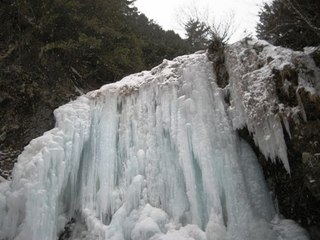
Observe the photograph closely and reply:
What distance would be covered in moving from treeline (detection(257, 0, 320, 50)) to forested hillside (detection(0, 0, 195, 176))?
4.14m

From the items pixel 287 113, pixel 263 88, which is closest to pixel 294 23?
pixel 263 88

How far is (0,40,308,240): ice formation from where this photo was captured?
5.27 m

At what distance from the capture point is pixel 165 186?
19.0 ft

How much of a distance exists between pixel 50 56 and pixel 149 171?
4.75m

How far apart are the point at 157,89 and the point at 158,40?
8.95 m

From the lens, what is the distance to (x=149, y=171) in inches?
236

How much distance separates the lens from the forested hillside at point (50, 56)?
7.88 metres

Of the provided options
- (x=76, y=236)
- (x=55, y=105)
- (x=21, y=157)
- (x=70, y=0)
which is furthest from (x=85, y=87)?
(x=76, y=236)

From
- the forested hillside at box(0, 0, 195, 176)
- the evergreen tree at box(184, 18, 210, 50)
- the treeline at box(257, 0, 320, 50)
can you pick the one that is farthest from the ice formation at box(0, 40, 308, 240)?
the evergreen tree at box(184, 18, 210, 50)

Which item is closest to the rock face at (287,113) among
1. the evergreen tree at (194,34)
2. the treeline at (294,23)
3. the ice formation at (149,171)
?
the ice formation at (149,171)

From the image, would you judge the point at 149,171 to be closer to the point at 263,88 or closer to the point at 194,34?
the point at 263,88

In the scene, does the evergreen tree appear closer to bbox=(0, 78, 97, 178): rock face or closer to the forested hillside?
the forested hillside

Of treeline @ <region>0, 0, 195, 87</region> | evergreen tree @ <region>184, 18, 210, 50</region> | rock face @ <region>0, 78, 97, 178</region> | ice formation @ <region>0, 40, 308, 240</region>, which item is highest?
evergreen tree @ <region>184, 18, 210, 50</region>

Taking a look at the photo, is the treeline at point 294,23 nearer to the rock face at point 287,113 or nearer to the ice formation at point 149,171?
the rock face at point 287,113
